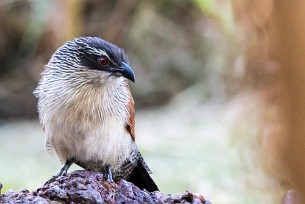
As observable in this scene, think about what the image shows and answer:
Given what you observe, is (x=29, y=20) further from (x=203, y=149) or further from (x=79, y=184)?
(x=79, y=184)

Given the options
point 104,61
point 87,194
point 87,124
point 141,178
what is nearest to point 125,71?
point 104,61

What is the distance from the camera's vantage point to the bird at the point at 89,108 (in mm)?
2314

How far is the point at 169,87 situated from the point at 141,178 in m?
4.57

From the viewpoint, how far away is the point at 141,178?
2.57 meters

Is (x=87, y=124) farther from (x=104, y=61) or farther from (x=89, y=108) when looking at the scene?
(x=104, y=61)

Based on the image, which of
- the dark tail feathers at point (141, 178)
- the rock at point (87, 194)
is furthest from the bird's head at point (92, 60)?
the rock at point (87, 194)

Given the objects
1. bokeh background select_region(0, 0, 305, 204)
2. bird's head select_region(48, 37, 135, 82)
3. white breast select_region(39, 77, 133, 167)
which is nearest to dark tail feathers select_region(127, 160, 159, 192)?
white breast select_region(39, 77, 133, 167)

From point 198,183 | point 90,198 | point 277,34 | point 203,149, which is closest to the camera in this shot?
point 277,34

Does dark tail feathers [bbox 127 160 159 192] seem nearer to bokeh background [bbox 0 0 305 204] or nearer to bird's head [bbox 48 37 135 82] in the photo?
bird's head [bbox 48 37 135 82]

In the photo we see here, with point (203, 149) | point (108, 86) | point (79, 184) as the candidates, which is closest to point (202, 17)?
point (203, 149)

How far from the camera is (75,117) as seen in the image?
2.32 meters

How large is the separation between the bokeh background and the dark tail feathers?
0.96 m

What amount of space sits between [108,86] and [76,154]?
0.28m

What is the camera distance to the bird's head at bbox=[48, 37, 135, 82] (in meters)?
2.34
